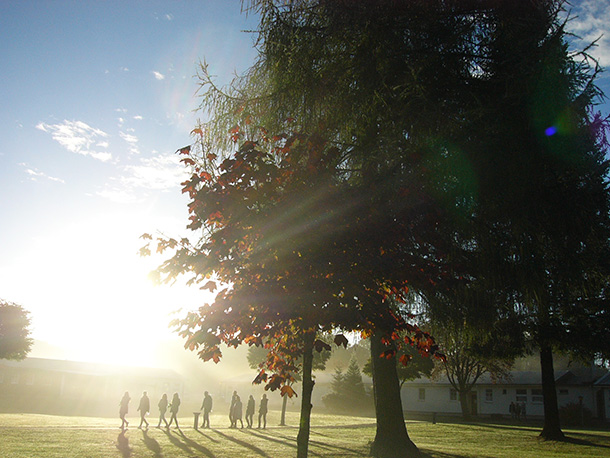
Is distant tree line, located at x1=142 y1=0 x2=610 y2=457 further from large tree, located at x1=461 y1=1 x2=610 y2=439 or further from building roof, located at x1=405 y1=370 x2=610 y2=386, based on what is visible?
building roof, located at x1=405 y1=370 x2=610 y2=386

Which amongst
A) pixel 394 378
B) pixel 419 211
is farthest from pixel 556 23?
pixel 394 378

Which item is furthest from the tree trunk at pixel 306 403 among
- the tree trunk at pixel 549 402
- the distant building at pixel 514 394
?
the distant building at pixel 514 394

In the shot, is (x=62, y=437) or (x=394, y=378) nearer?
(x=394, y=378)

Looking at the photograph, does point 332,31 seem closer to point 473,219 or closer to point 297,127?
point 297,127

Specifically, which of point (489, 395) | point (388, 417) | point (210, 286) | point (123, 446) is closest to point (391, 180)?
point (210, 286)

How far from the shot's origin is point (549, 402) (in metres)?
20.9

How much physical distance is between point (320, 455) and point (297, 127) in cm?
930

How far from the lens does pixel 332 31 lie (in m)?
8.43

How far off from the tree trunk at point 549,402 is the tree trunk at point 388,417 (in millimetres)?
→ 10601

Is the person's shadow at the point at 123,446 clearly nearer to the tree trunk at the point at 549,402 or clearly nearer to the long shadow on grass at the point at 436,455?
the long shadow on grass at the point at 436,455

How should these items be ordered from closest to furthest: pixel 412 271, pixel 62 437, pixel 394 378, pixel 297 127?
pixel 412 271, pixel 297 127, pixel 394 378, pixel 62 437

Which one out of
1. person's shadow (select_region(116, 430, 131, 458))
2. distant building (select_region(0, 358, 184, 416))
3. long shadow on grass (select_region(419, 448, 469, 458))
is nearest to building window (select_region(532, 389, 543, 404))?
long shadow on grass (select_region(419, 448, 469, 458))

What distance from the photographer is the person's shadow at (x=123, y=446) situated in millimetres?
12470

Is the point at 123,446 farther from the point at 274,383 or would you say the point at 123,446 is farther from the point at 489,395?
the point at 489,395
